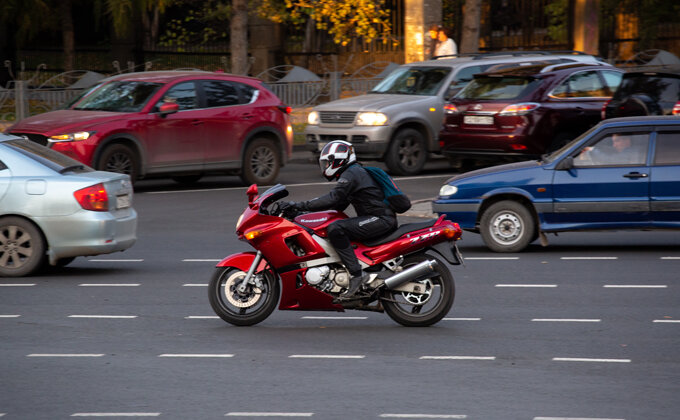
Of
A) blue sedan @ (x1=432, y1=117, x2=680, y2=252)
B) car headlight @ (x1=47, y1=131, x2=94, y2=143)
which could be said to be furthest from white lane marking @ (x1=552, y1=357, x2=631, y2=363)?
car headlight @ (x1=47, y1=131, x2=94, y2=143)

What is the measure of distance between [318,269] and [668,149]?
529 cm

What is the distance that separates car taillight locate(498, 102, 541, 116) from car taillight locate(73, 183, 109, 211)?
861cm

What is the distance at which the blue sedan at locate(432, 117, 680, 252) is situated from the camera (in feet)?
40.4

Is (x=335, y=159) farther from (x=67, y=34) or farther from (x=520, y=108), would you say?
(x=67, y=34)

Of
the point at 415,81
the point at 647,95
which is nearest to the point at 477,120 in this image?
the point at 647,95

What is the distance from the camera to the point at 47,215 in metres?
11.0

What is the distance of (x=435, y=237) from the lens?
28.3 feet

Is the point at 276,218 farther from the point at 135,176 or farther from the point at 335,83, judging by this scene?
the point at 335,83

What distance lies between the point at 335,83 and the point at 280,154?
342 inches

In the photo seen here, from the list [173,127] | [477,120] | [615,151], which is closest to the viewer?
[615,151]

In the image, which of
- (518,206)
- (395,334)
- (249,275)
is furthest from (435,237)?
(518,206)

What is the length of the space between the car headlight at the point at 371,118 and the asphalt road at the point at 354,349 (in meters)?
7.64

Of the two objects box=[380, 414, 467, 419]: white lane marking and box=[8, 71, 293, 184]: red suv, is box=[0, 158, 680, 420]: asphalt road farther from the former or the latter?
box=[8, 71, 293, 184]: red suv

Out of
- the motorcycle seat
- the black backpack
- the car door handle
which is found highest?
the black backpack
